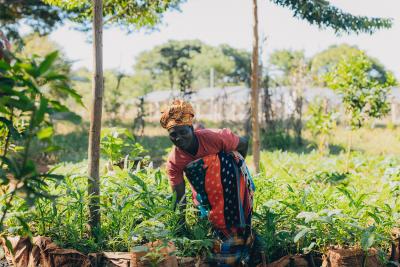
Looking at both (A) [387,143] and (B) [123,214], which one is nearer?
(B) [123,214]

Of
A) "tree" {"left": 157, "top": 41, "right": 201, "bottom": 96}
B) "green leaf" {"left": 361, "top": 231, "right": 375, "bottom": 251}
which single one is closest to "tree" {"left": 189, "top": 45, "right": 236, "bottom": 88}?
"tree" {"left": 157, "top": 41, "right": 201, "bottom": 96}

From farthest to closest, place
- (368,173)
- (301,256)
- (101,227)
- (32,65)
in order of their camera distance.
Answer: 1. (368,173)
2. (101,227)
3. (301,256)
4. (32,65)

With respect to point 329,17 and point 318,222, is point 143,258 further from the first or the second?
point 329,17

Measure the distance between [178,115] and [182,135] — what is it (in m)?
0.13

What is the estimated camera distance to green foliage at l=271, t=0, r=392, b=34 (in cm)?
509

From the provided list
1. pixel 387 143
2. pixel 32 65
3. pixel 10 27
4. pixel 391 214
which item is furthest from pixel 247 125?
pixel 32 65

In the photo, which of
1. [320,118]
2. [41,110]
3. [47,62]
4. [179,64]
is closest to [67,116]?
[41,110]

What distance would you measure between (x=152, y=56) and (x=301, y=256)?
5515cm

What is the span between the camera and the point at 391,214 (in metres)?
3.83

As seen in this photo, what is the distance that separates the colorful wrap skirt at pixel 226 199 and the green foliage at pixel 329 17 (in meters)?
2.45

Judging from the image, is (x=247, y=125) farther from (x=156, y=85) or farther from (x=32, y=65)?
(x=156, y=85)

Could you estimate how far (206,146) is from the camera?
3.20 meters

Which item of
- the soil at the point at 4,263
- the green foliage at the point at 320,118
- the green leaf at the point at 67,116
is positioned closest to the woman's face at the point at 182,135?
the green leaf at the point at 67,116

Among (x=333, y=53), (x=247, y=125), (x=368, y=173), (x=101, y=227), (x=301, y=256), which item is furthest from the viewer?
(x=333, y=53)
